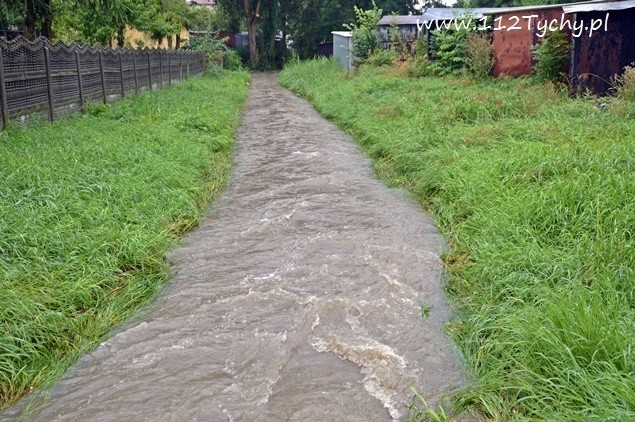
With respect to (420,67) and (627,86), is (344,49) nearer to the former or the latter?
(420,67)

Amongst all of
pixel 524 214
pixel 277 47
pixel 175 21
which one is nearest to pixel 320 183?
pixel 524 214

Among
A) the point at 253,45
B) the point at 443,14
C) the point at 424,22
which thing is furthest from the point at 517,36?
the point at 253,45

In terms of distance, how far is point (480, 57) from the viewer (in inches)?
649

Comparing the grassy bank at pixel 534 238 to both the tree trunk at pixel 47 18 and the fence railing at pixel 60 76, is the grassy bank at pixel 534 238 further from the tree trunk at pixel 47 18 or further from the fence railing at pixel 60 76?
the tree trunk at pixel 47 18

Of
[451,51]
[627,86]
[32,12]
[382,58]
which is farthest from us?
[382,58]

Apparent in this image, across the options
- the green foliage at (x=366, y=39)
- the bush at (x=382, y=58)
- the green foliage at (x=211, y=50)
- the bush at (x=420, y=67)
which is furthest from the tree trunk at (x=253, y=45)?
the bush at (x=420, y=67)

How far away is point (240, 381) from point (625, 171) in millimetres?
4697

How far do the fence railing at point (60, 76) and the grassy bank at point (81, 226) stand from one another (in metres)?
0.54

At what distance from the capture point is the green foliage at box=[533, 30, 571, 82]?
44.1 feet

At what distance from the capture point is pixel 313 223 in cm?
722

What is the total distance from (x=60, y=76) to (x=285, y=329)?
9.16m

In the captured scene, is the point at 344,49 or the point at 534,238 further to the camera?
the point at 344,49

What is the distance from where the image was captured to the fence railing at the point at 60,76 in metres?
9.83

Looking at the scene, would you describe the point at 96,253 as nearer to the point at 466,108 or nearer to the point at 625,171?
the point at 625,171
